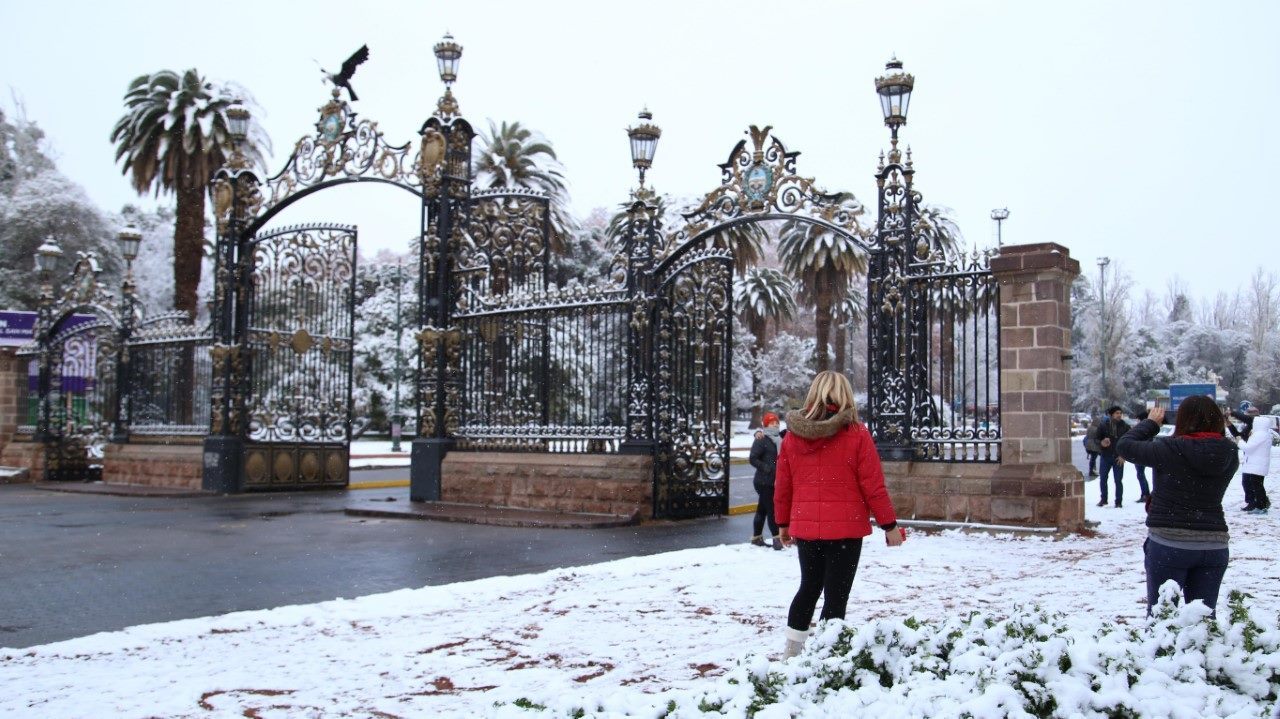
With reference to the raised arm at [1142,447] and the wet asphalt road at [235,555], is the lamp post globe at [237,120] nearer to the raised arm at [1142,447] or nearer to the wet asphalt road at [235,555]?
the wet asphalt road at [235,555]

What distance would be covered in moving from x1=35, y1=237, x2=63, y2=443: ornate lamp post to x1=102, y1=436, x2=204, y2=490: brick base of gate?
2.59m

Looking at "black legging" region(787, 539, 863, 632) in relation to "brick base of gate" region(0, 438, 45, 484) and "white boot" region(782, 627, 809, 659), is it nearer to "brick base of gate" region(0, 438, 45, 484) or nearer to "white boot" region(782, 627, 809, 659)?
"white boot" region(782, 627, 809, 659)

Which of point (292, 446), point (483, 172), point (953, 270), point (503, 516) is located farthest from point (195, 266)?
point (953, 270)

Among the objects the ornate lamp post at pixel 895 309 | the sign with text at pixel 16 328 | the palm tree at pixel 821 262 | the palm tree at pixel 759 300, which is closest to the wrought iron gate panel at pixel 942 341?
the ornate lamp post at pixel 895 309

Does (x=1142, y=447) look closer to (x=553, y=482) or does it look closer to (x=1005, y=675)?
(x=1005, y=675)

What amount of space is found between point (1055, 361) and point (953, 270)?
1.55 metres

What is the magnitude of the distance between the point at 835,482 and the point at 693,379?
9.12 meters

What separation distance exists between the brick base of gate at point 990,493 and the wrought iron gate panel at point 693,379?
8.95 feet

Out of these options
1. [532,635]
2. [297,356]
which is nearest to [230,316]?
[297,356]

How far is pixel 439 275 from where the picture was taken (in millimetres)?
17328

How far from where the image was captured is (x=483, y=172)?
3712 cm

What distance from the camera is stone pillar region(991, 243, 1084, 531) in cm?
1239

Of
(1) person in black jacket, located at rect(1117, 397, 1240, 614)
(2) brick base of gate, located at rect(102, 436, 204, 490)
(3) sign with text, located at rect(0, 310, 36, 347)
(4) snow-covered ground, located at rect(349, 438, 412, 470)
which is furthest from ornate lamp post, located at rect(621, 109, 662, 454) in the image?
(3) sign with text, located at rect(0, 310, 36, 347)

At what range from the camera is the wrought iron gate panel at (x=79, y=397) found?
2503 cm
